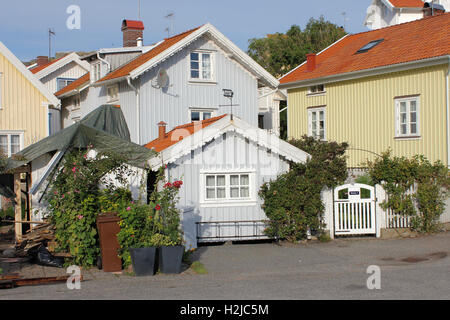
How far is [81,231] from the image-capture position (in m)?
11.8

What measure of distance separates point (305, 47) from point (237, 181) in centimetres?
2684

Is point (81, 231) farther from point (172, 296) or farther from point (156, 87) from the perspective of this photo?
point (156, 87)

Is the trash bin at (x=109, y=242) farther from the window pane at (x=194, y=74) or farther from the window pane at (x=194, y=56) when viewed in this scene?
the window pane at (x=194, y=56)

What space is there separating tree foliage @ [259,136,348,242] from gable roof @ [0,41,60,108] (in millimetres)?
11772

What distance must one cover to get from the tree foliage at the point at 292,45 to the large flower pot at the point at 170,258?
97.0 ft

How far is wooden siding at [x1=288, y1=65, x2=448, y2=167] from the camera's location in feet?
65.1

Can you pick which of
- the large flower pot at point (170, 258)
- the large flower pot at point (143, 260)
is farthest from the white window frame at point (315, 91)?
the large flower pot at point (143, 260)

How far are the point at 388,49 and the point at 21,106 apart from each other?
1474 cm

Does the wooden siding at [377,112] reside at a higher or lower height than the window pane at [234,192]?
higher

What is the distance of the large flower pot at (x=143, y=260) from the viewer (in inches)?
434

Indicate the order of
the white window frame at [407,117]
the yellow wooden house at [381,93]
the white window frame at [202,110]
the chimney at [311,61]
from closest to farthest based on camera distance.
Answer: the yellow wooden house at [381,93], the white window frame at [407,117], the white window frame at [202,110], the chimney at [311,61]

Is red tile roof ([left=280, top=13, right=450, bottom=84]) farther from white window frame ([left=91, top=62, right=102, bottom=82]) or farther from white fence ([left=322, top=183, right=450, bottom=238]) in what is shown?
white window frame ([left=91, top=62, right=102, bottom=82])

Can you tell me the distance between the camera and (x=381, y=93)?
877 inches
